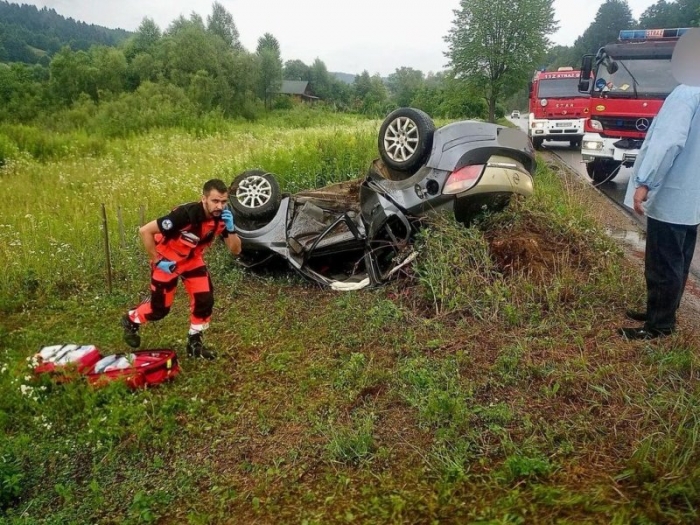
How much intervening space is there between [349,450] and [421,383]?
0.67 m

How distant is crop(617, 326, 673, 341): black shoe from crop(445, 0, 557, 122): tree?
695 inches

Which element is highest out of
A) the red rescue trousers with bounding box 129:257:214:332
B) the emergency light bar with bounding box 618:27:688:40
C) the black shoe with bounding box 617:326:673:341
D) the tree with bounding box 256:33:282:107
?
the tree with bounding box 256:33:282:107

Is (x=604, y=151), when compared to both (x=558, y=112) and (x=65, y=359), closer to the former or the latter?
(x=558, y=112)

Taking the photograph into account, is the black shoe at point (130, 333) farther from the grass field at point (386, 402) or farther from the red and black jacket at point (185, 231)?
the red and black jacket at point (185, 231)

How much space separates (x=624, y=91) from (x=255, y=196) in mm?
7190

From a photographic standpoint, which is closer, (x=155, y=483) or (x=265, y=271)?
(x=155, y=483)

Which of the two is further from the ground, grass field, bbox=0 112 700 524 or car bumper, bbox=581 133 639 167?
car bumper, bbox=581 133 639 167

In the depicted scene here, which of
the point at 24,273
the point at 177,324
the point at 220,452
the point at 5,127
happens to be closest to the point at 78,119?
the point at 5,127

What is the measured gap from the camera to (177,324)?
416 centimetres

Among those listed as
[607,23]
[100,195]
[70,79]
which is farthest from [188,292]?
[607,23]

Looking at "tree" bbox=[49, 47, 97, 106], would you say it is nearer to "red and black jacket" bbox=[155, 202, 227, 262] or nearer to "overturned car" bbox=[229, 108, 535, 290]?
"overturned car" bbox=[229, 108, 535, 290]

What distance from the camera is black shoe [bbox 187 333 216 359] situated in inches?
139

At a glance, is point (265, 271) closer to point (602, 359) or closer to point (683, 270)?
point (602, 359)

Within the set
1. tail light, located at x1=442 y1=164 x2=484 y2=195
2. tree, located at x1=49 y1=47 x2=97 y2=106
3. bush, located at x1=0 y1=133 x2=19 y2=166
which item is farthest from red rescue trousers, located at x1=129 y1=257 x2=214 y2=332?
tree, located at x1=49 y1=47 x2=97 y2=106
